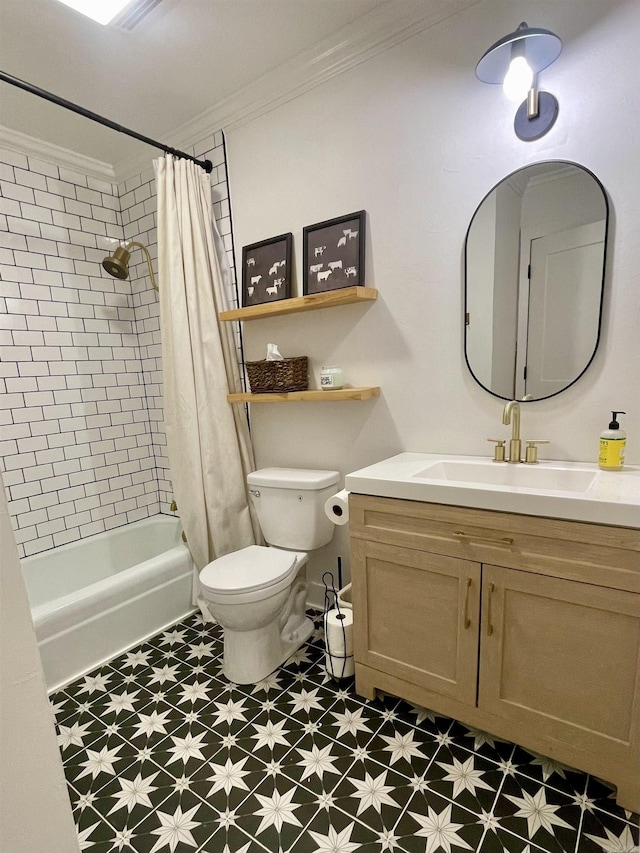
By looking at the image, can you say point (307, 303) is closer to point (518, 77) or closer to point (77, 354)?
point (518, 77)

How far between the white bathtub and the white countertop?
4.28 ft

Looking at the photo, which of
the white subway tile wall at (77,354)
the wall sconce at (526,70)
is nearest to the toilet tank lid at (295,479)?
the white subway tile wall at (77,354)

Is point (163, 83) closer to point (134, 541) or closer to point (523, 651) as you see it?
point (134, 541)

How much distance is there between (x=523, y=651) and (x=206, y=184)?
2484mm

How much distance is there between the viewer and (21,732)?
57cm

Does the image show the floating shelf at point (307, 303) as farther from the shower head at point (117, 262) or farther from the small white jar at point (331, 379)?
the shower head at point (117, 262)

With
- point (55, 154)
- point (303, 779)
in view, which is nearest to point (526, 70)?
point (303, 779)

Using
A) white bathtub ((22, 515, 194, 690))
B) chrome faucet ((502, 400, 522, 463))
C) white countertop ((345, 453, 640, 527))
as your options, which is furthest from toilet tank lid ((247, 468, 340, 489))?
chrome faucet ((502, 400, 522, 463))

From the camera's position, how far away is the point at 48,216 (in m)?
2.46

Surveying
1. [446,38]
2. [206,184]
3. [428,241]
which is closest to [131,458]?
[206,184]

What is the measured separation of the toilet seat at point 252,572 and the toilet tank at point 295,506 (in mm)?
82

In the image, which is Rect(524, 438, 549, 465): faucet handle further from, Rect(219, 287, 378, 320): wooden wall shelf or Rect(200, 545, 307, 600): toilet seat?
Rect(200, 545, 307, 600): toilet seat

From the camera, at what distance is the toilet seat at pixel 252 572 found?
167 centimetres

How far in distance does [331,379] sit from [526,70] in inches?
49.1
